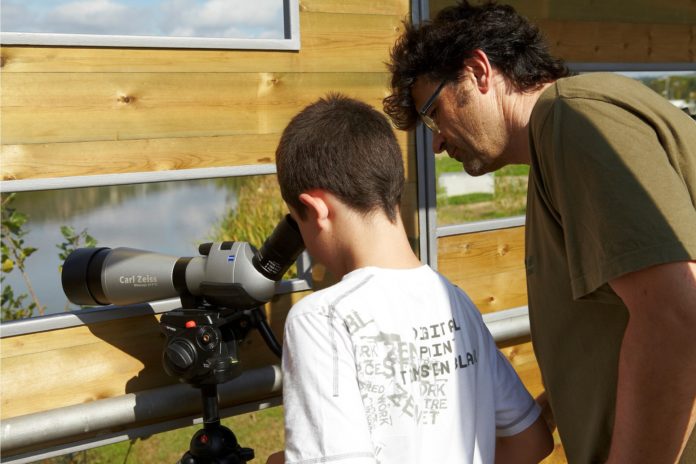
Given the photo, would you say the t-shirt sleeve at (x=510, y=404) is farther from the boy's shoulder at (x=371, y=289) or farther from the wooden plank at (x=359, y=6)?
the wooden plank at (x=359, y=6)

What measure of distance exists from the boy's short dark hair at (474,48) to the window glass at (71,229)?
1.21 meters

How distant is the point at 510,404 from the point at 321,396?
58cm

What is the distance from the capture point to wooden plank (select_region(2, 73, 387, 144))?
2.38 metres

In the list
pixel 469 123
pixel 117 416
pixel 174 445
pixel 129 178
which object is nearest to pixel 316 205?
pixel 469 123

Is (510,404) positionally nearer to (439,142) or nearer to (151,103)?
(439,142)

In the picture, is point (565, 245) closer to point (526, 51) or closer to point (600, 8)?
point (526, 51)

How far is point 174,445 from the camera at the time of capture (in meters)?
4.77

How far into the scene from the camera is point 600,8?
3.63m

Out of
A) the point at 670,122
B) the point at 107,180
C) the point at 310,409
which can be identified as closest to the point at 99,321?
the point at 107,180

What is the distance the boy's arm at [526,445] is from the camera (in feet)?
6.07

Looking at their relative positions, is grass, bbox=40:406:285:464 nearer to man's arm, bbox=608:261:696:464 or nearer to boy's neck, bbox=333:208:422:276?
boy's neck, bbox=333:208:422:276

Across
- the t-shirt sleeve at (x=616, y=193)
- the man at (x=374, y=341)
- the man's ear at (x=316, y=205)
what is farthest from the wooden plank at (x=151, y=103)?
the t-shirt sleeve at (x=616, y=193)

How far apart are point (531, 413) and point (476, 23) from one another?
1.01m

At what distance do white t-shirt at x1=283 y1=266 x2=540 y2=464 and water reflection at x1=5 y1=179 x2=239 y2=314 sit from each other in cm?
158
